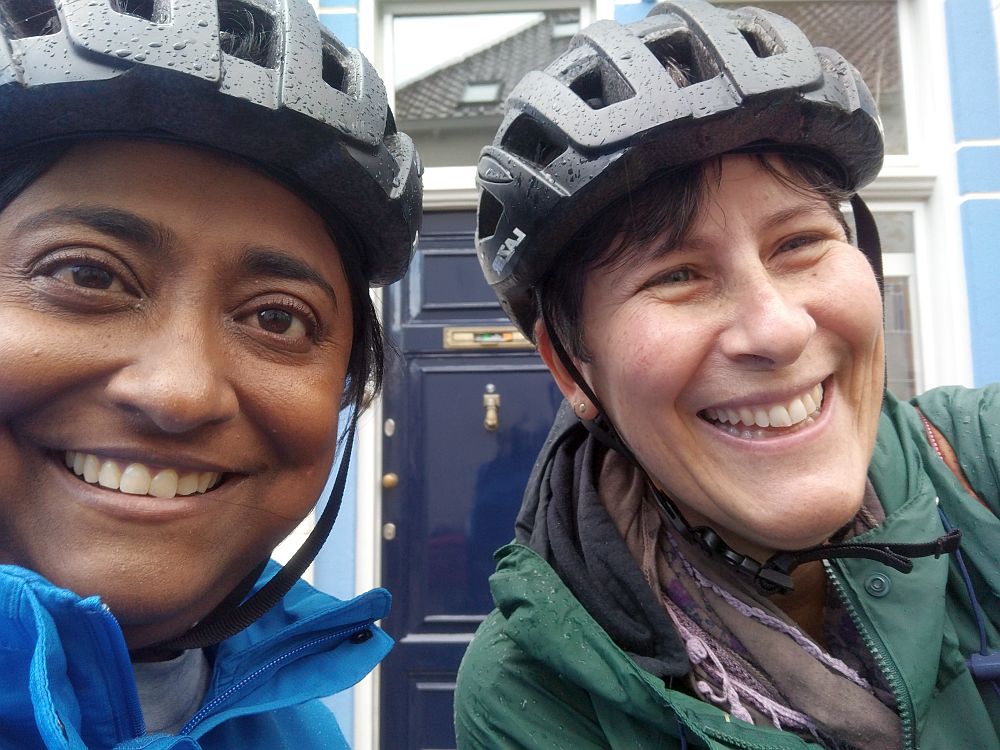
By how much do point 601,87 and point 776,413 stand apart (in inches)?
33.0

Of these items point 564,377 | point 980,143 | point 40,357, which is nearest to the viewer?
point 40,357

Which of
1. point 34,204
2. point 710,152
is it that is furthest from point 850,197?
point 34,204

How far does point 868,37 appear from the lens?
153 inches

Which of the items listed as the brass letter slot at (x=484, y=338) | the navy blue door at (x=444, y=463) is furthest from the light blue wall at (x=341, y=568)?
the brass letter slot at (x=484, y=338)

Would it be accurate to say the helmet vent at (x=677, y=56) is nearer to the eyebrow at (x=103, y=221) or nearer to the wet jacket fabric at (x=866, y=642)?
the wet jacket fabric at (x=866, y=642)

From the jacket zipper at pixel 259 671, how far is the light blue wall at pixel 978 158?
11.0 feet

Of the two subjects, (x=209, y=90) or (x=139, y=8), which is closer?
(x=209, y=90)

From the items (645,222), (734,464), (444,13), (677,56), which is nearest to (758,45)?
(677,56)

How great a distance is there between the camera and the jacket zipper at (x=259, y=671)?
108 cm

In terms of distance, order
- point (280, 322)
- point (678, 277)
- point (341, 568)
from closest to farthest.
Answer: point (280, 322) → point (678, 277) → point (341, 568)

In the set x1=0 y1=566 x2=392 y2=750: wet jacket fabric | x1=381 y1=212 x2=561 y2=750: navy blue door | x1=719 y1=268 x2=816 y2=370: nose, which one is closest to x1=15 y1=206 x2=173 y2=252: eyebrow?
x1=0 y1=566 x2=392 y2=750: wet jacket fabric

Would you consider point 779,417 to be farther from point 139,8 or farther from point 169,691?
point 139,8

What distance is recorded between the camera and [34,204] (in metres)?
0.98

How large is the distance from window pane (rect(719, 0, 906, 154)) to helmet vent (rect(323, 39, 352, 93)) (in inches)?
Result: 130
